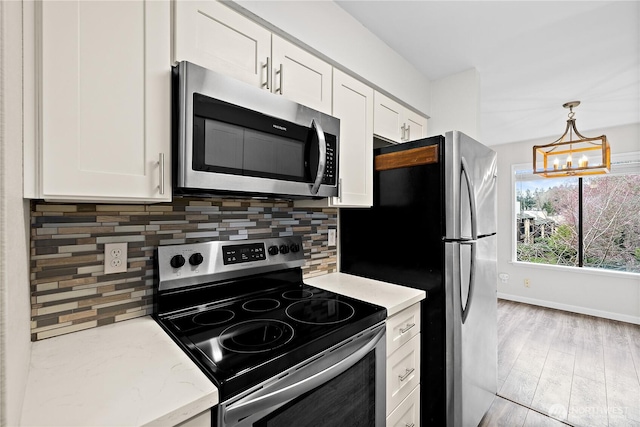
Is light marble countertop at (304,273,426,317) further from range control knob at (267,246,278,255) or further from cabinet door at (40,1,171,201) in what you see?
cabinet door at (40,1,171,201)

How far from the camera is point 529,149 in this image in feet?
15.3

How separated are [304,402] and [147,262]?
83 cm

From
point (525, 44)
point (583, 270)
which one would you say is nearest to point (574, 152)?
point (525, 44)

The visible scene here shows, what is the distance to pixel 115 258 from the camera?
116 cm

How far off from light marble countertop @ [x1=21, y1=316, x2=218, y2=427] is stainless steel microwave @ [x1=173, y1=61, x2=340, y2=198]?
21.4 inches

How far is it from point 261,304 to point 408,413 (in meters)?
0.97

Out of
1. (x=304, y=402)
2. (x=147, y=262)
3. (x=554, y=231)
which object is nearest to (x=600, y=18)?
(x=304, y=402)

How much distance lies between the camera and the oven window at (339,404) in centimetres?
95

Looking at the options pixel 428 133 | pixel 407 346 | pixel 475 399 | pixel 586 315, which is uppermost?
pixel 428 133

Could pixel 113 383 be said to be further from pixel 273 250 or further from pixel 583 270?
pixel 583 270

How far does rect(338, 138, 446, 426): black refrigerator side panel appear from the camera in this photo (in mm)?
1636

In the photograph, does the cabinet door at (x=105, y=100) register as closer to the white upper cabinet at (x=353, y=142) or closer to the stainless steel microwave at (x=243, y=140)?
the stainless steel microwave at (x=243, y=140)

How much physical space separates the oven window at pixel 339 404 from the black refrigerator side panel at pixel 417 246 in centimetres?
53

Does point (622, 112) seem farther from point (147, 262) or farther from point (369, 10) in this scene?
point (147, 262)
